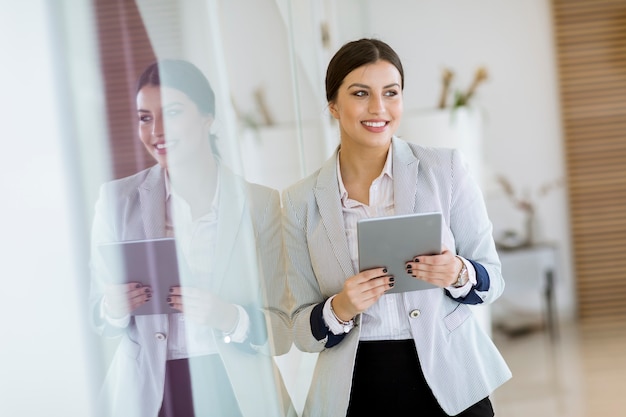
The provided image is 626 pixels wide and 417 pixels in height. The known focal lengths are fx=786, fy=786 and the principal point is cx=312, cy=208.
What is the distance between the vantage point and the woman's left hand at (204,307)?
0.93m

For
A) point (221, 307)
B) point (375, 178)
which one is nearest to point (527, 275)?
point (375, 178)

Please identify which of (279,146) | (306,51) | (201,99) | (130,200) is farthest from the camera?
(306,51)

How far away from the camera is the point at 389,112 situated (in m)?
1.36

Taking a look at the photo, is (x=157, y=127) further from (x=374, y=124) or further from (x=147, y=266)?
(x=374, y=124)

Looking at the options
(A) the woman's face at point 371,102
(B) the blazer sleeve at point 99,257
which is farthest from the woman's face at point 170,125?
(A) the woman's face at point 371,102

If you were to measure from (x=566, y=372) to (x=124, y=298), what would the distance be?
406cm

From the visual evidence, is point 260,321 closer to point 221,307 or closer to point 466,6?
point 221,307

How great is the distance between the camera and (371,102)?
135 centimetres

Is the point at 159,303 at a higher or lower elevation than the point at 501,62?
lower

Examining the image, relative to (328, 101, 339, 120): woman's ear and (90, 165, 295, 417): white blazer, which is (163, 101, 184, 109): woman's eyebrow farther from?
(328, 101, 339, 120): woman's ear

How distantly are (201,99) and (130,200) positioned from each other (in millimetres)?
286

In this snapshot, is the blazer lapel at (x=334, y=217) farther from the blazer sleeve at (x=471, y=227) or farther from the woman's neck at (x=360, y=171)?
the blazer sleeve at (x=471, y=227)

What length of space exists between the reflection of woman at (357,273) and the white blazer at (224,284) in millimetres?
53

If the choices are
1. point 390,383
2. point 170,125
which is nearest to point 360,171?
point 390,383
